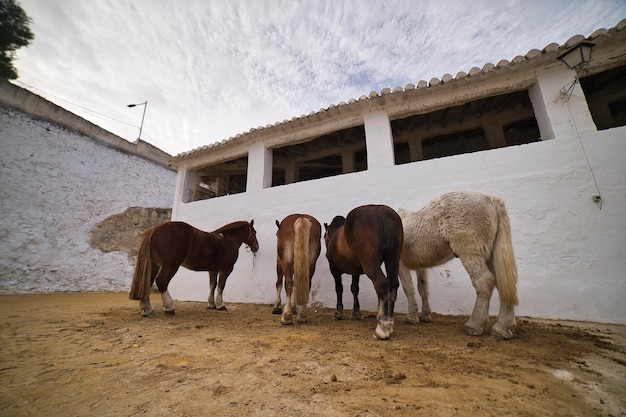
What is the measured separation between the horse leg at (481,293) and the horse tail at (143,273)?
481 cm

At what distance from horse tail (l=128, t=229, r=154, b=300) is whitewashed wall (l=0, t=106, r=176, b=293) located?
721 centimetres

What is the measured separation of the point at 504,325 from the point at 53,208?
13197 millimetres

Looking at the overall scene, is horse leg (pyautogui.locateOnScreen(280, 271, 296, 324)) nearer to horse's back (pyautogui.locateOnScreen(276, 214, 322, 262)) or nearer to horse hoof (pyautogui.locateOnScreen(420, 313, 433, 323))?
horse's back (pyautogui.locateOnScreen(276, 214, 322, 262))

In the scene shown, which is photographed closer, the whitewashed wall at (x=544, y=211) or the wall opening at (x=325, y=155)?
the whitewashed wall at (x=544, y=211)

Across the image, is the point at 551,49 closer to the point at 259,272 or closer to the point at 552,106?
the point at 552,106

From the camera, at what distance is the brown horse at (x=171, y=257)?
3.91m

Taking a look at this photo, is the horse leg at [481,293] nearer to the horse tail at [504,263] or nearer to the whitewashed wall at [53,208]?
the horse tail at [504,263]

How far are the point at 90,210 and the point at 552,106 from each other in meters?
14.7

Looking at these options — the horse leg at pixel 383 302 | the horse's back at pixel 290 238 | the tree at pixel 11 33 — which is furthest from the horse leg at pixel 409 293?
the tree at pixel 11 33

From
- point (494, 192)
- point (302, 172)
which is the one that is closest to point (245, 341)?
point (494, 192)

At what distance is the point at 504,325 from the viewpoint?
2.54 metres

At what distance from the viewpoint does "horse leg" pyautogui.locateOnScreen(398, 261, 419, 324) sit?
3408mm

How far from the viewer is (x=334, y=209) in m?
5.45

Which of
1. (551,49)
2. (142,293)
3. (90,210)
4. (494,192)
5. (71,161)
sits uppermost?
(71,161)
